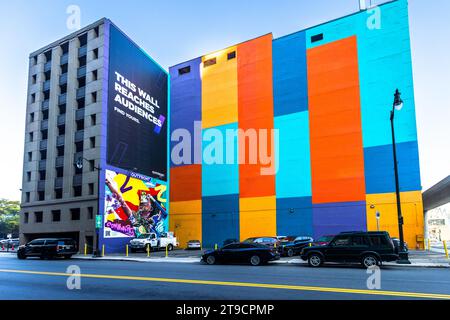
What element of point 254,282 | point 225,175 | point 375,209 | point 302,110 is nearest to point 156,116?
point 225,175

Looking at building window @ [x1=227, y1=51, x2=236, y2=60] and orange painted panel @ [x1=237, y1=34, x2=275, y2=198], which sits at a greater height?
building window @ [x1=227, y1=51, x2=236, y2=60]

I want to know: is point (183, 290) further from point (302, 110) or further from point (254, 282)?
point (302, 110)

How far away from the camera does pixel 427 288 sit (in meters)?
10.3

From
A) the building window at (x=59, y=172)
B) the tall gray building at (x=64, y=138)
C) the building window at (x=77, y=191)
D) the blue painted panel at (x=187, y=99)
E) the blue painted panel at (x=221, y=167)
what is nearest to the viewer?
the tall gray building at (x=64, y=138)

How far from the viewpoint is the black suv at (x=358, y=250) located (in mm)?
16719

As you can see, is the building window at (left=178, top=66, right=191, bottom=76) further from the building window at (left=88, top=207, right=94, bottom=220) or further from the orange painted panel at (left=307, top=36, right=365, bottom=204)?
the building window at (left=88, top=207, right=94, bottom=220)

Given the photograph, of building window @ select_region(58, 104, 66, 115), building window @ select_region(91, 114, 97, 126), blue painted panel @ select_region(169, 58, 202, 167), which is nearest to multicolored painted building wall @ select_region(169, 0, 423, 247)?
blue painted panel @ select_region(169, 58, 202, 167)

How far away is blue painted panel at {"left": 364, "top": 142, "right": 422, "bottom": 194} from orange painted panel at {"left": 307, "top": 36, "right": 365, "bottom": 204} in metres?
0.78

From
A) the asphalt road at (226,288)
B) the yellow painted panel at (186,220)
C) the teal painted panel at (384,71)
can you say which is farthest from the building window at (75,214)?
the teal painted panel at (384,71)

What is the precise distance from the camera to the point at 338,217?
117 feet

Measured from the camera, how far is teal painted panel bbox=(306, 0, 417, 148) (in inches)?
1361

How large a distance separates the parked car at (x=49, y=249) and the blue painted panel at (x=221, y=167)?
1919cm

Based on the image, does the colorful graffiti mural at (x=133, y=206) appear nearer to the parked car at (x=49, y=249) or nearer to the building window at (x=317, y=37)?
the parked car at (x=49, y=249)

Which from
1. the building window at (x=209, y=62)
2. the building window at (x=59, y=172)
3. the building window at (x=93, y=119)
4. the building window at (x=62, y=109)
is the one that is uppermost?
the building window at (x=209, y=62)
